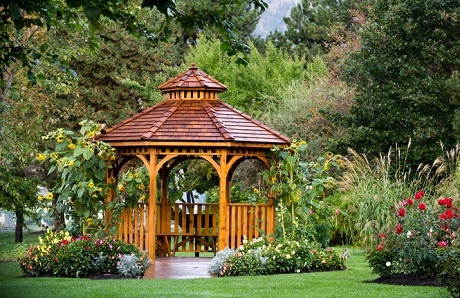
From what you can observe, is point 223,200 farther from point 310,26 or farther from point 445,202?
point 310,26

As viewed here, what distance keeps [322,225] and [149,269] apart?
3931 mm

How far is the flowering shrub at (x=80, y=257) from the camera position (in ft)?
42.8

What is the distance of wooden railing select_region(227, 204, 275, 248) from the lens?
14656mm

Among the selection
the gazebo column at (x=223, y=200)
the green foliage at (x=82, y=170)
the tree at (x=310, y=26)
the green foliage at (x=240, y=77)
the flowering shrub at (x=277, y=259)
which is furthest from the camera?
the tree at (x=310, y=26)

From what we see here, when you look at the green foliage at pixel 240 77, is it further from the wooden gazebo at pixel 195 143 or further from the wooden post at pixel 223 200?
the wooden post at pixel 223 200

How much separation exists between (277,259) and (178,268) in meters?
1.80

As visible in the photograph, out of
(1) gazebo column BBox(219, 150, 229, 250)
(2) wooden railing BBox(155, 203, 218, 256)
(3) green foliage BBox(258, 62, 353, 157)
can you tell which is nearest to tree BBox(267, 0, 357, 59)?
(3) green foliage BBox(258, 62, 353, 157)

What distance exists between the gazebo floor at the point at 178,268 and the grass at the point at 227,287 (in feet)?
2.42

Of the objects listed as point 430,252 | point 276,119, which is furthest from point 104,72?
point 430,252

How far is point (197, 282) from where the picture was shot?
477 inches

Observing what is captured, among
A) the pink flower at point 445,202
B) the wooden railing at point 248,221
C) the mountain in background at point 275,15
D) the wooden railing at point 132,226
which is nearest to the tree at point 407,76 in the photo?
the wooden railing at point 248,221

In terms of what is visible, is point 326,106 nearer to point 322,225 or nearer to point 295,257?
point 322,225

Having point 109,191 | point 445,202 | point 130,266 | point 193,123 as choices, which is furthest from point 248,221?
point 445,202

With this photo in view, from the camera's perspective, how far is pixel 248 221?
14.9 m
